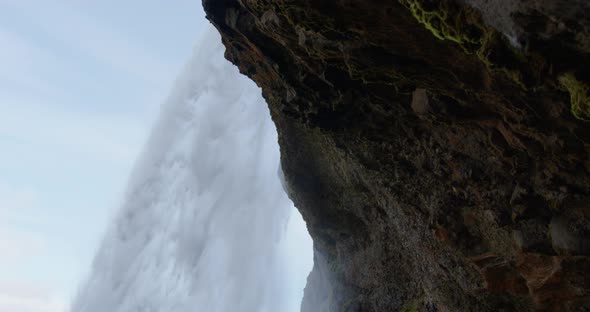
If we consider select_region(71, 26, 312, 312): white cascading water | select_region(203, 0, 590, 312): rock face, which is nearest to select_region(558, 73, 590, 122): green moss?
select_region(203, 0, 590, 312): rock face

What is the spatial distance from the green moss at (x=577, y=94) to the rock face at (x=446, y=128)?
0.06 ft

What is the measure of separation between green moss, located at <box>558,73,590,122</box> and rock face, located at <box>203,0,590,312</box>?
19mm

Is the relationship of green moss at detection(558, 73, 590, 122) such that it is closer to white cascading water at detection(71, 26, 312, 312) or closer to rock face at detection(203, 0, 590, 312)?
rock face at detection(203, 0, 590, 312)

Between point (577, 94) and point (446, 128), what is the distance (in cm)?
337

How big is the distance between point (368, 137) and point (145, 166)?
6723 centimetres

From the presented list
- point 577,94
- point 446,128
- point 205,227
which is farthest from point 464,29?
point 205,227

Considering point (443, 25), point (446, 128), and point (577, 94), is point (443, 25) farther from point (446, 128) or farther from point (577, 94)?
point (446, 128)

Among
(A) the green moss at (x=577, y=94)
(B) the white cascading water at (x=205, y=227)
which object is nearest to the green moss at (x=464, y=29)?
(A) the green moss at (x=577, y=94)

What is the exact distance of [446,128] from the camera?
8195mm

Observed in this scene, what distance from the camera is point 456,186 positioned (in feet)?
29.2

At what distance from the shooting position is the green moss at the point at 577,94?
473cm

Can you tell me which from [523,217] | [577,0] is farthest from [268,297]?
[577,0]

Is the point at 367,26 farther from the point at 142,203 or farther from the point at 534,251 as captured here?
the point at 142,203

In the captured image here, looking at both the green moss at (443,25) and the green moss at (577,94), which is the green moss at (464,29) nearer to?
the green moss at (443,25)
